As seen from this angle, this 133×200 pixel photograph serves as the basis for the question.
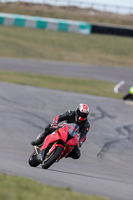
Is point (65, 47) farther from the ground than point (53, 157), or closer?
closer

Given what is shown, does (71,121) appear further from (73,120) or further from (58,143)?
(58,143)

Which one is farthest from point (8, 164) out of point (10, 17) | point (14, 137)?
point (10, 17)

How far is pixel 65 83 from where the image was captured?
26531 millimetres

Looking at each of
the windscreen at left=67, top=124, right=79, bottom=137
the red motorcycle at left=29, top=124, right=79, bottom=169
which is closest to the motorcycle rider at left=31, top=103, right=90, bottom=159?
the red motorcycle at left=29, top=124, right=79, bottom=169

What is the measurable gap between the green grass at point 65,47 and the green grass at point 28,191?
103 feet

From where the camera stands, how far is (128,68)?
1571 inches

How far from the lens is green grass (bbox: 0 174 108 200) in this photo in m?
5.11

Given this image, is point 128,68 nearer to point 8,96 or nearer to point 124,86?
point 124,86

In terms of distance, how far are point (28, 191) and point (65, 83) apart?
21031 millimetres

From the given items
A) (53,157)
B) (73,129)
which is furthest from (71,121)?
(53,157)

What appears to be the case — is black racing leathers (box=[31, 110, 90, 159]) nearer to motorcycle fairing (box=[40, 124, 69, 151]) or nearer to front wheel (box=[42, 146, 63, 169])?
motorcycle fairing (box=[40, 124, 69, 151])

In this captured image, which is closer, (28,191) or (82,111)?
(28,191)

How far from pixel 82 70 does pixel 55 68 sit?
2.26 metres

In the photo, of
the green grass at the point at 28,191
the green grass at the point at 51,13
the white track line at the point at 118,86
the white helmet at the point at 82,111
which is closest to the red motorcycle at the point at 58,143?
the white helmet at the point at 82,111
